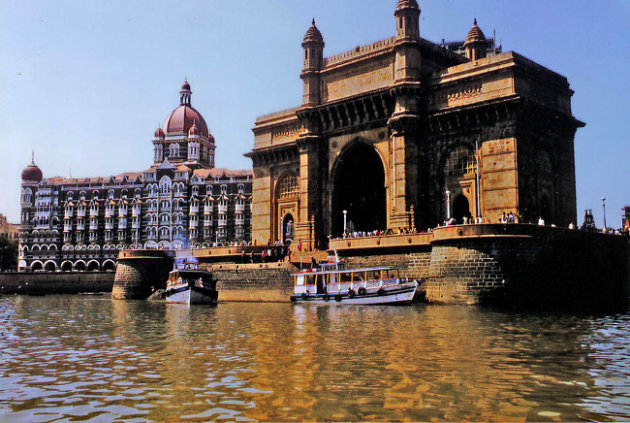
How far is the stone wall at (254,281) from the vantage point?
47.1 meters

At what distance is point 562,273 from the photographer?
3566 cm

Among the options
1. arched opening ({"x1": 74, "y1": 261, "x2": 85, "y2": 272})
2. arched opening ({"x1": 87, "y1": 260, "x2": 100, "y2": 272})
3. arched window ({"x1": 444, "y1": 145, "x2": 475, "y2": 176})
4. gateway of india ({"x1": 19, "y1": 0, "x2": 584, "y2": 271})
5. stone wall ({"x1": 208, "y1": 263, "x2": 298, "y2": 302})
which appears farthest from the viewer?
arched opening ({"x1": 74, "y1": 261, "x2": 85, "y2": 272})

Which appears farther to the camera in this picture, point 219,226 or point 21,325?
point 219,226

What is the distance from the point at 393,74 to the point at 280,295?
62.2 feet

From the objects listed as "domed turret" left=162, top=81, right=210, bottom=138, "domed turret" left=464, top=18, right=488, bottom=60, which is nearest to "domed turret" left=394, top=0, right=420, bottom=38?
"domed turret" left=464, top=18, right=488, bottom=60

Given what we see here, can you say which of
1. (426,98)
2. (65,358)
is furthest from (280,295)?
(65,358)

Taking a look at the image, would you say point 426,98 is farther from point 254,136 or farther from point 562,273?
point 254,136

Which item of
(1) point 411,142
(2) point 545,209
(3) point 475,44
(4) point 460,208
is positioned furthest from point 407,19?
(2) point 545,209

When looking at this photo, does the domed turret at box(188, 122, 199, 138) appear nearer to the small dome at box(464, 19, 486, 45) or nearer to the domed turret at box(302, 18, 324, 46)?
the domed turret at box(302, 18, 324, 46)

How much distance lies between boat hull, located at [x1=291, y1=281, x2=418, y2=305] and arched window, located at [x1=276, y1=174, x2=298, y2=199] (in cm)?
1821

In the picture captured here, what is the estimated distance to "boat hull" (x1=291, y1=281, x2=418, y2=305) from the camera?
3744cm

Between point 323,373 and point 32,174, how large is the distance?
118m

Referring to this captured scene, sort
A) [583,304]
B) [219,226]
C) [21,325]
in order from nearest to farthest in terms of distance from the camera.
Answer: [21,325]
[583,304]
[219,226]

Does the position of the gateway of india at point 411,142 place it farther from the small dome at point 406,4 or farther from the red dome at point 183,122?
the red dome at point 183,122
